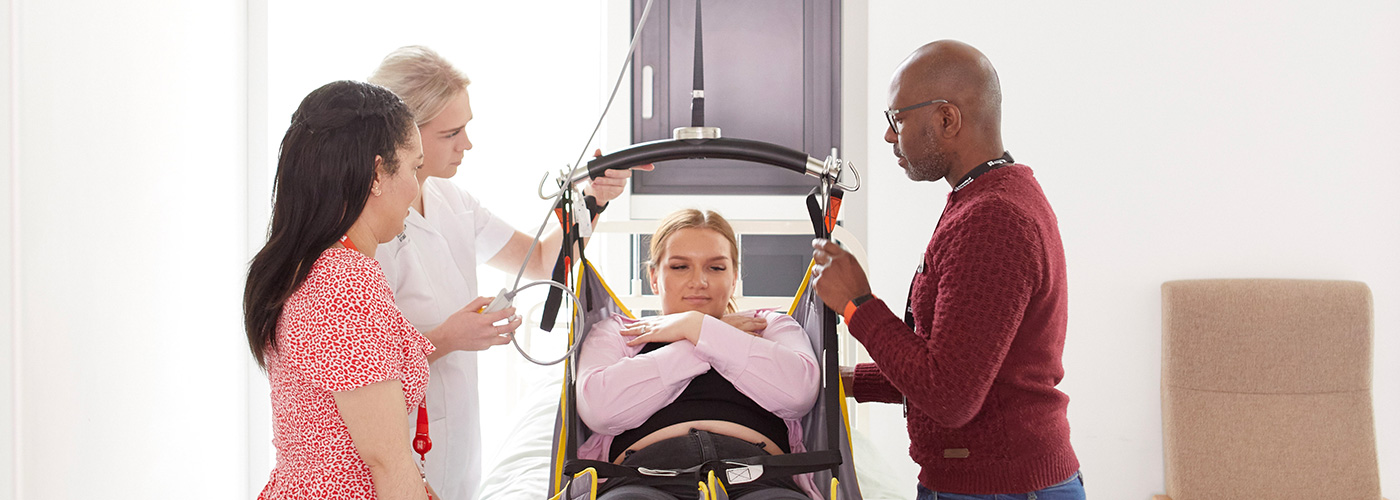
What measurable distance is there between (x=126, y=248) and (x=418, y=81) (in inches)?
29.3

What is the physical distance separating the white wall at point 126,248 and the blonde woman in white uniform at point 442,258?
54cm

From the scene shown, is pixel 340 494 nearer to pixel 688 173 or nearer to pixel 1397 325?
pixel 688 173

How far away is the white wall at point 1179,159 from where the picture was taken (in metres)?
2.43

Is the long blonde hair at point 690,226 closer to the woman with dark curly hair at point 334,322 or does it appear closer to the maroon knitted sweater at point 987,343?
the maroon knitted sweater at point 987,343

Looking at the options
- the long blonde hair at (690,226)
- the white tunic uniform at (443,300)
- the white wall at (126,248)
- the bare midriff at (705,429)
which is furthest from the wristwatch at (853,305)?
the white wall at (126,248)

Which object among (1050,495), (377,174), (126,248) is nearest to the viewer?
(377,174)

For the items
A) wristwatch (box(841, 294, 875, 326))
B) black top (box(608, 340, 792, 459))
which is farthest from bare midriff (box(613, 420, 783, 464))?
wristwatch (box(841, 294, 875, 326))

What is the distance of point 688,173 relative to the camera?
3.12m

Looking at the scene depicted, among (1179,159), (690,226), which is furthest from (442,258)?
(1179,159)

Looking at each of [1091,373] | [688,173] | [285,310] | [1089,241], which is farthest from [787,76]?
[285,310]

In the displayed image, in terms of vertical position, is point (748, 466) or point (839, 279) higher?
point (839, 279)

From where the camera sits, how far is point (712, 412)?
1705 mm

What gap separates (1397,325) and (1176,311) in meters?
0.58

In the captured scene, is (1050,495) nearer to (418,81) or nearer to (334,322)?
(334,322)
